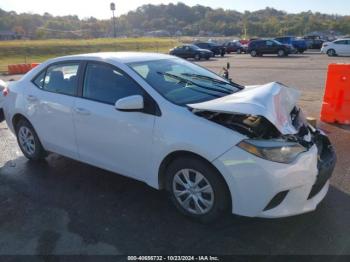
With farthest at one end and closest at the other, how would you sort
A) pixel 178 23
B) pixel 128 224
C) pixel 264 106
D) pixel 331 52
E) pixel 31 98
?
pixel 178 23
pixel 331 52
pixel 31 98
pixel 128 224
pixel 264 106

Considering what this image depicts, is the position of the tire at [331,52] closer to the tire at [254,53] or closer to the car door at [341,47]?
the car door at [341,47]

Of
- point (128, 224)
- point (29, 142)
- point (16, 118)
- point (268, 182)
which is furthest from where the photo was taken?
point (16, 118)

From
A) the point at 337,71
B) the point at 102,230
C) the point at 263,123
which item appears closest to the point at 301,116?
the point at 263,123

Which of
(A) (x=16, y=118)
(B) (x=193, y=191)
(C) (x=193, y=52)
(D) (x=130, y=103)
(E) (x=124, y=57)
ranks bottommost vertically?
(C) (x=193, y=52)

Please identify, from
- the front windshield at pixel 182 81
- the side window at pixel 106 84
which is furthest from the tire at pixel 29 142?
the front windshield at pixel 182 81

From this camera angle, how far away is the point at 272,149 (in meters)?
3.32

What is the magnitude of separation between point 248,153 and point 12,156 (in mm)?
4185

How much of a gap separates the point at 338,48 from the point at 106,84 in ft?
102

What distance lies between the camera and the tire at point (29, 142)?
5.40 metres

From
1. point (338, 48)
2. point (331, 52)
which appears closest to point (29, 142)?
point (338, 48)

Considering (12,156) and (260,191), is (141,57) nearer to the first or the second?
(260,191)

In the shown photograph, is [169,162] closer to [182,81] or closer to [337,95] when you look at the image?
[182,81]

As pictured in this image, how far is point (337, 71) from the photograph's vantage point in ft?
23.6

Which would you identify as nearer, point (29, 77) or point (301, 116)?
point (301, 116)
